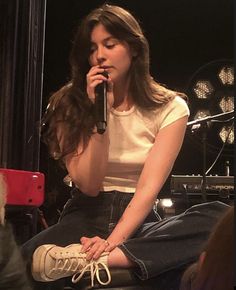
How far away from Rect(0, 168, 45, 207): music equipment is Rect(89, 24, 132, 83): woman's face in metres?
0.23

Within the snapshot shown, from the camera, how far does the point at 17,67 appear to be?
1.04m

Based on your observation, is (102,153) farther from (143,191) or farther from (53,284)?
(53,284)

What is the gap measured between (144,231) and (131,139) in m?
0.16

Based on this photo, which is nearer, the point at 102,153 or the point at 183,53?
the point at 102,153

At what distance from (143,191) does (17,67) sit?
383 mm

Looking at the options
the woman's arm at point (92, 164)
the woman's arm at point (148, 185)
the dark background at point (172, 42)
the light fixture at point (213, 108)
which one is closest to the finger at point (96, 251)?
the woman's arm at point (148, 185)

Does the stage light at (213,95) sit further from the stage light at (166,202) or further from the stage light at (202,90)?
the stage light at (166,202)

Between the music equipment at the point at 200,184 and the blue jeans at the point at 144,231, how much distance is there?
171 mm

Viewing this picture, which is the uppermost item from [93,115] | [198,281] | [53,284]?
[93,115]

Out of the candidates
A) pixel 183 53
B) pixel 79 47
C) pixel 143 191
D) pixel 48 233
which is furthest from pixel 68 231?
pixel 183 53

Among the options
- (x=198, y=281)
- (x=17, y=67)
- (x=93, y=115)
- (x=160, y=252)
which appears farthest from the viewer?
(x=17, y=67)

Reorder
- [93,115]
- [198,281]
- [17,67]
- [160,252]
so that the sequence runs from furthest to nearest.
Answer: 1. [17,67]
2. [93,115]
3. [160,252]
4. [198,281]

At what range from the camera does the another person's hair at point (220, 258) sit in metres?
0.49

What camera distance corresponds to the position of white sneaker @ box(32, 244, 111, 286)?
2.55 feet
